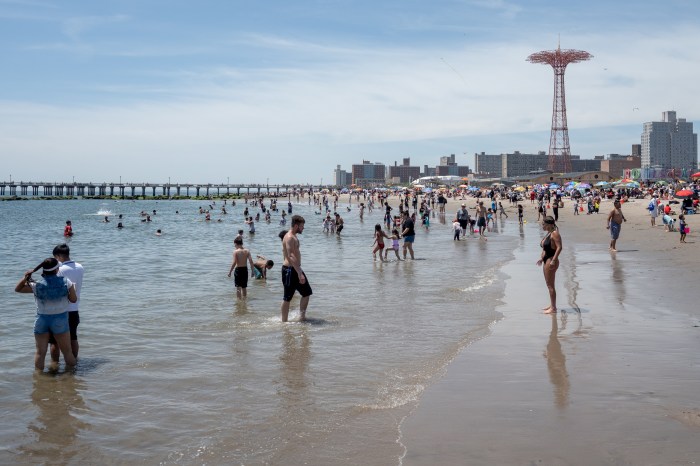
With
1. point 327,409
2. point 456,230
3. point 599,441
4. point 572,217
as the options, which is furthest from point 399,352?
point 572,217

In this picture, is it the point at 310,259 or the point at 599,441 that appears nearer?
the point at 599,441

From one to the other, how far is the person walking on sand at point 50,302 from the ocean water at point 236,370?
362 millimetres

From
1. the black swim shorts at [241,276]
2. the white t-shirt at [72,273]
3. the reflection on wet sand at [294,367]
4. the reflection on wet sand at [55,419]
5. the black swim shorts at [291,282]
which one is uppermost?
the white t-shirt at [72,273]

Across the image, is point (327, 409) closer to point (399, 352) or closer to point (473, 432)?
point (473, 432)

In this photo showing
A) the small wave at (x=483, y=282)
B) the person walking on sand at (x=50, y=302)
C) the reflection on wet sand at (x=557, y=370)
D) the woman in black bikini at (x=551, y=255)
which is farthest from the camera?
the small wave at (x=483, y=282)

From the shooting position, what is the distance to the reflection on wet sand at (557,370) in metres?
5.55

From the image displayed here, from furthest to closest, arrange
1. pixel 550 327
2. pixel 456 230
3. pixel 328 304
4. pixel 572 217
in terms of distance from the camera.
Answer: pixel 572 217, pixel 456 230, pixel 328 304, pixel 550 327

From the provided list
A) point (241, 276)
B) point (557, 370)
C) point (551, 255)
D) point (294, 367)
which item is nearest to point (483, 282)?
point (551, 255)

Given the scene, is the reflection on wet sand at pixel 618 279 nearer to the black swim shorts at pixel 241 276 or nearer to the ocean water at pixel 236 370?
the ocean water at pixel 236 370

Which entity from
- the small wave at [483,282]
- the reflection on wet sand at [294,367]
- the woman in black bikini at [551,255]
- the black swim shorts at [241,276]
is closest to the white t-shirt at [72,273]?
the reflection on wet sand at [294,367]

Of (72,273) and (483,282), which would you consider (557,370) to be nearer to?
(72,273)

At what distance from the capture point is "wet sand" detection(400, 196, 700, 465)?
4.49m

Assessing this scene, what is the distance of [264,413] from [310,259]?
15.1 metres

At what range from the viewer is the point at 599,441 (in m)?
4.59
